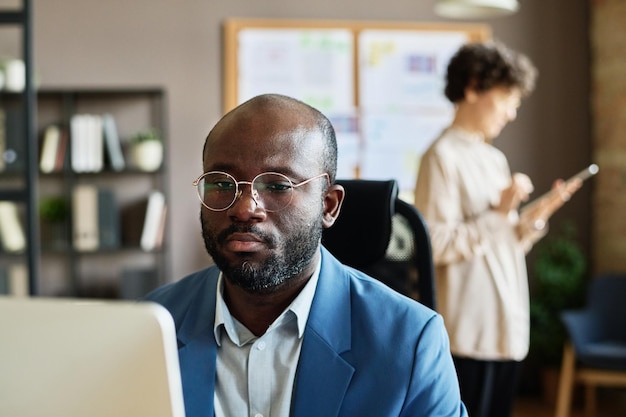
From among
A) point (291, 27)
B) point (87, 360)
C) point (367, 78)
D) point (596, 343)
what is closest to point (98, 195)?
point (291, 27)

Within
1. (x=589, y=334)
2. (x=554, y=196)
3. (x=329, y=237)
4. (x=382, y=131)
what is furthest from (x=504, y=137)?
(x=329, y=237)

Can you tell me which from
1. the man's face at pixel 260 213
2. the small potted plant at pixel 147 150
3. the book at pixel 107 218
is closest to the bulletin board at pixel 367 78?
the small potted plant at pixel 147 150

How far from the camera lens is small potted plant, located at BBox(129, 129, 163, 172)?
4.56 metres

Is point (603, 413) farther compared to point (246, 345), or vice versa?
point (603, 413)

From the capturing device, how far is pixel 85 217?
4.55 meters

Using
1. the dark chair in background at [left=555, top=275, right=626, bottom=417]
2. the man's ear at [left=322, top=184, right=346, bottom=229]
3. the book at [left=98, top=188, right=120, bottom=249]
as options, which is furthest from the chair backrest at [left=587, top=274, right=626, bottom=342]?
the man's ear at [left=322, top=184, right=346, bottom=229]

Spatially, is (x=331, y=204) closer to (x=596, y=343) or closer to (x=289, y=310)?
(x=289, y=310)

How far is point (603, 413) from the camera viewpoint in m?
4.56

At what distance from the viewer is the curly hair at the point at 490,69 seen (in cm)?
280

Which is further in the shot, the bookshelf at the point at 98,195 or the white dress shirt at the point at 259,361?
the bookshelf at the point at 98,195

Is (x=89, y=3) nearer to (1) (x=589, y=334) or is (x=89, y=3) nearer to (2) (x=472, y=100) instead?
(2) (x=472, y=100)

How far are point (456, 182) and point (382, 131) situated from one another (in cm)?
226

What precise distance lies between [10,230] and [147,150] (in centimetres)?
82

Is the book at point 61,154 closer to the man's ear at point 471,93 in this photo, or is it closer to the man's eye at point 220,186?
the man's ear at point 471,93
